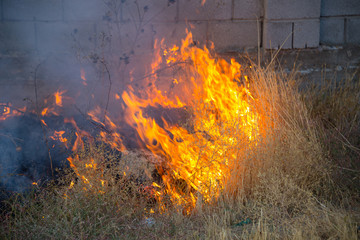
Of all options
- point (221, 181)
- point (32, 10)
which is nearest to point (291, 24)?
point (221, 181)

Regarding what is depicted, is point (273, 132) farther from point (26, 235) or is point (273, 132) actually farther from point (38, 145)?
point (38, 145)

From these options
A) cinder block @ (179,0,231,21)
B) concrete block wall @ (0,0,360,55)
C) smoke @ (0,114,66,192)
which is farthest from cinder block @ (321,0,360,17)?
smoke @ (0,114,66,192)

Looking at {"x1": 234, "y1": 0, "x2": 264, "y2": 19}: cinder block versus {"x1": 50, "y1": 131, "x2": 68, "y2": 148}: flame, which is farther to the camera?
{"x1": 234, "y1": 0, "x2": 264, "y2": 19}: cinder block

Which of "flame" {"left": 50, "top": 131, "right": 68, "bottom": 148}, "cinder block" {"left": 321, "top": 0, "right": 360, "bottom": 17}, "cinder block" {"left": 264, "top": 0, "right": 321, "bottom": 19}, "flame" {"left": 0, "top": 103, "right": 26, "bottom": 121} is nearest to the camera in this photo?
"flame" {"left": 50, "top": 131, "right": 68, "bottom": 148}

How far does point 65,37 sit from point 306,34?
3159 millimetres

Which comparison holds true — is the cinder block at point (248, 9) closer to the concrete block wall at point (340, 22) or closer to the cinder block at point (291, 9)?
the cinder block at point (291, 9)

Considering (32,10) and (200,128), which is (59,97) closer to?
(32,10)

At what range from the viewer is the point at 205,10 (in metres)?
4.74

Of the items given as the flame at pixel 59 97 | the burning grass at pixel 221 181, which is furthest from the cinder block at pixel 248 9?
the flame at pixel 59 97

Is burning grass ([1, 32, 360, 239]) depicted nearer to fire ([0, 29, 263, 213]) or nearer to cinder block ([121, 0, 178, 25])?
fire ([0, 29, 263, 213])

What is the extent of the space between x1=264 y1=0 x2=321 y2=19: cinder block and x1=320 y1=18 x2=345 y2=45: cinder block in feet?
0.78

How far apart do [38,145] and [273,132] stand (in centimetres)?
255

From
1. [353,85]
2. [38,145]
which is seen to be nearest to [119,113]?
[38,145]

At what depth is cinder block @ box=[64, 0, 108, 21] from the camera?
4738 mm
